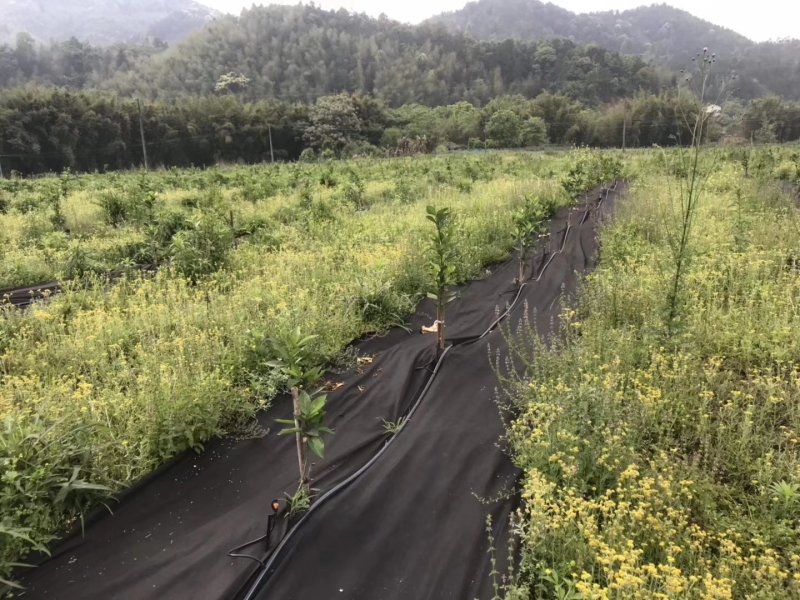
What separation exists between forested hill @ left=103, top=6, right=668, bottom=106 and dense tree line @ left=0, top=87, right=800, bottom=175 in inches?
1133

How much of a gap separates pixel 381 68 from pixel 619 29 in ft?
390

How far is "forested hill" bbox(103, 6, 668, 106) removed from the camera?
8025cm

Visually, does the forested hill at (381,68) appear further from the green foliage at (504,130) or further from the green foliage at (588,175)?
the green foliage at (588,175)

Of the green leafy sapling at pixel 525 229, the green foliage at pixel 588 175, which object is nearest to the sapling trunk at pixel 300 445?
the green leafy sapling at pixel 525 229

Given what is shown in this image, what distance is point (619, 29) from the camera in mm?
169000

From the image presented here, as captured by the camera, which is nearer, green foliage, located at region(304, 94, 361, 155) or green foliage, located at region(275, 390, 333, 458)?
green foliage, located at region(275, 390, 333, 458)

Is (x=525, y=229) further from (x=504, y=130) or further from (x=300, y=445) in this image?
(x=504, y=130)

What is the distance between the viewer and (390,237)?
8836 millimetres

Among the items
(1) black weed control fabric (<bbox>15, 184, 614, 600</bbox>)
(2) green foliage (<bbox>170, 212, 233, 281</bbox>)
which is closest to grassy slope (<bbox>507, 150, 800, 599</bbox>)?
(1) black weed control fabric (<bbox>15, 184, 614, 600</bbox>)

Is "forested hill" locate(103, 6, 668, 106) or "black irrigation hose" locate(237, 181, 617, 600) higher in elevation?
"forested hill" locate(103, 6, 668, 106)

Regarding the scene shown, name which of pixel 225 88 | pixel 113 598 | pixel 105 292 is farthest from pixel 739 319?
pixel 225 88

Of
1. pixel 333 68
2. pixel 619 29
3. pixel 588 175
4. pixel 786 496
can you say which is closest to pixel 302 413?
pixel 786 496

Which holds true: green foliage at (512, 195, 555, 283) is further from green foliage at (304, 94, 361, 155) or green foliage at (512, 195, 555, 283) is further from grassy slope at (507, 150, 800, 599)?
green foliage at (304, 94, 361, 155)

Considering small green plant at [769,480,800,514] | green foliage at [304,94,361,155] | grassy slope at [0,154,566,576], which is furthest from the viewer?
green foliage at [304,94,361,155]
